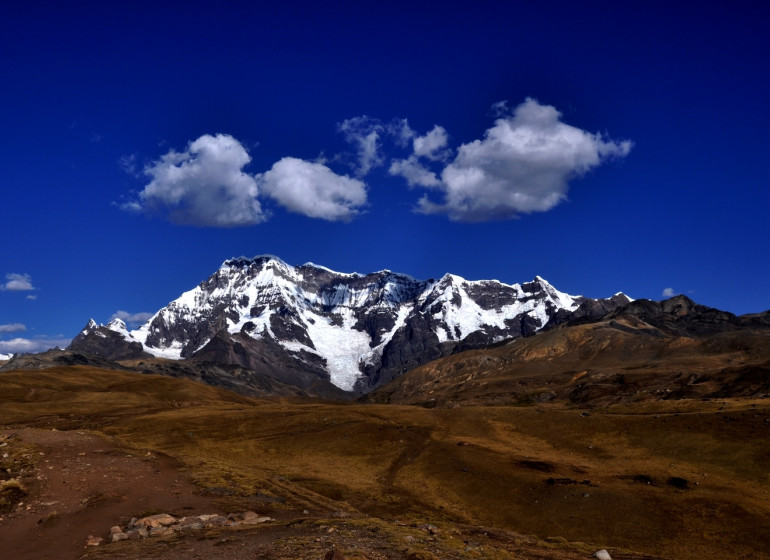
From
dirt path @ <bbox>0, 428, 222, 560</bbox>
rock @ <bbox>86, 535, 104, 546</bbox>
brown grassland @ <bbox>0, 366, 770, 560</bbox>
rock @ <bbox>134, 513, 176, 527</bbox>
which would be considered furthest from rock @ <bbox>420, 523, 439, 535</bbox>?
rock @ <bbox>86, 535, 104, 546</bbox>

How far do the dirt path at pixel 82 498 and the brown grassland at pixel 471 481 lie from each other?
637mm

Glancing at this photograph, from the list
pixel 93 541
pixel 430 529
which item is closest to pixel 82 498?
pixel 93 541

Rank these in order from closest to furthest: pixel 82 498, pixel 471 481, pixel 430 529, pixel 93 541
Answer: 1. pixel 93 541
2. pixel 430 529
3. pixel 82 498
4. pixel 471 481

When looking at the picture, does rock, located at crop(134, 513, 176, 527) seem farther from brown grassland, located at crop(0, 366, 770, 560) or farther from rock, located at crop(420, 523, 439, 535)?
rock, located at crop(420, 523, 439, 535)

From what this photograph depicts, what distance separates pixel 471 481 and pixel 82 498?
1440 inches

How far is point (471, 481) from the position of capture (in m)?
62.8

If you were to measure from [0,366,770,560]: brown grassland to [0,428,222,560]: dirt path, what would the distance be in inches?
25.1

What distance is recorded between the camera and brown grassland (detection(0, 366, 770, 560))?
3328 cm

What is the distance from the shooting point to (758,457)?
6059 centimetres

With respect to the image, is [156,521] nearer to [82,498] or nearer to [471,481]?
[82,498]

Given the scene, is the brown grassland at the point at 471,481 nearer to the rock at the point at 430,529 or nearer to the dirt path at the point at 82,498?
the rock at the point at 430,529

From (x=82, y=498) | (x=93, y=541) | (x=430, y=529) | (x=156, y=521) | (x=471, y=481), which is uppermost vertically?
(x=430, y=529)

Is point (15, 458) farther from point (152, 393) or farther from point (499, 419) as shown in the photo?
point (152, 393)

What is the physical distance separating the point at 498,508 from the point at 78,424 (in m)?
84.3
